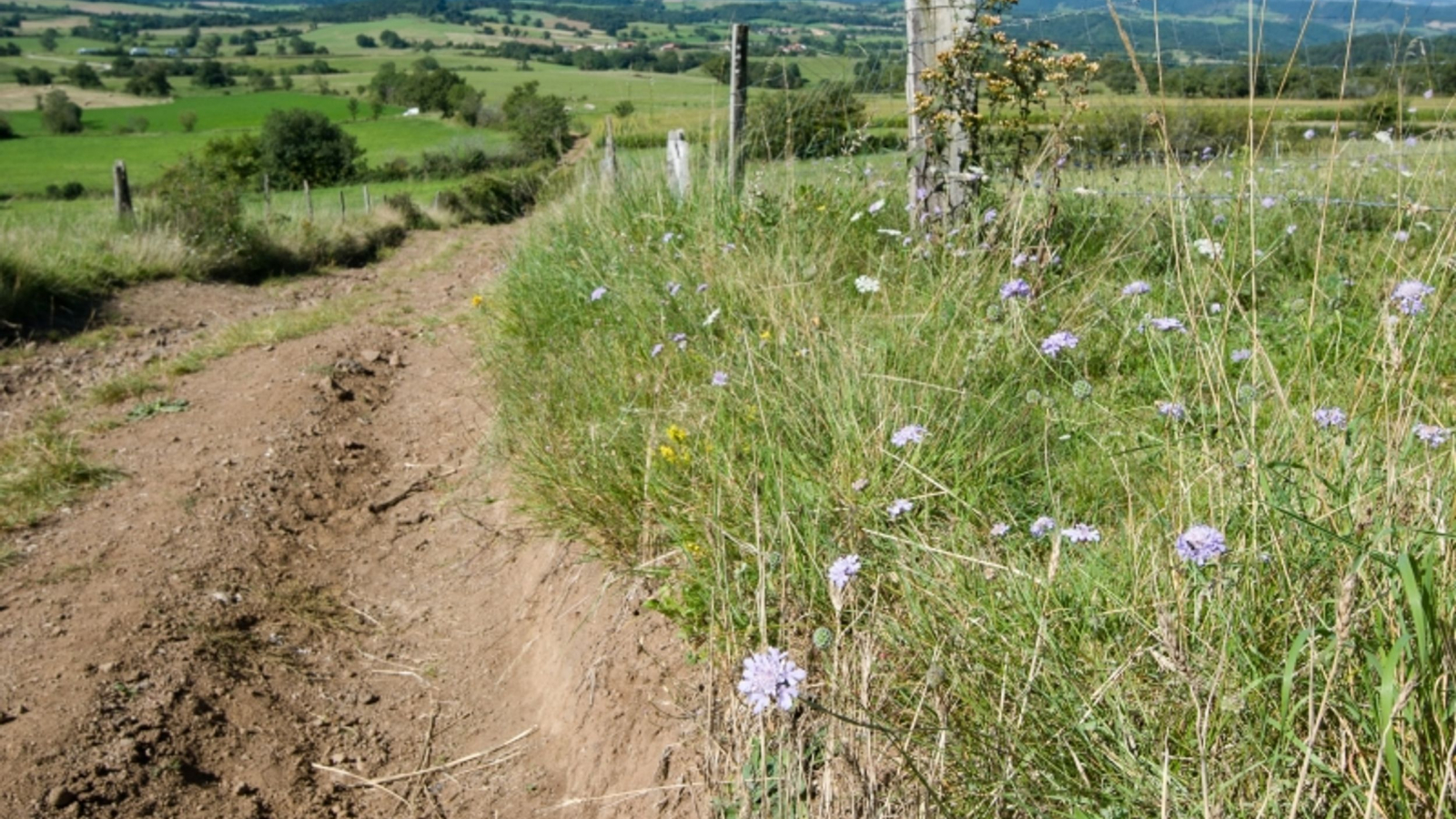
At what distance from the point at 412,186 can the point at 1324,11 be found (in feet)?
141

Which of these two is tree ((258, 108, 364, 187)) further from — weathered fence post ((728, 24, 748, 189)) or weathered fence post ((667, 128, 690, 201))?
weathered fence post ((728, 24, 748, 189))

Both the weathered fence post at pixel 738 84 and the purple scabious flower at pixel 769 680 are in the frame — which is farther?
the weathered fence post at pixel 738 84

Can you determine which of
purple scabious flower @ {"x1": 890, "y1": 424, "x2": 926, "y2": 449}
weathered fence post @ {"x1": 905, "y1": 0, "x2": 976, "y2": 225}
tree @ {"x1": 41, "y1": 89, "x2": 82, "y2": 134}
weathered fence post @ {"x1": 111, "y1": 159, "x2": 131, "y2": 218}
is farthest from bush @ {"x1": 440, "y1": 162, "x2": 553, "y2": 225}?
tree @ {"x1": 41, "y1": 89, "x2": 82, "y2": 134}

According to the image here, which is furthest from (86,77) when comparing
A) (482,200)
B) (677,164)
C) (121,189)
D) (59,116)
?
(677,164)

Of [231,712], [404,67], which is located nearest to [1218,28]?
[231,712]

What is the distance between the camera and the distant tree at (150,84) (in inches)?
3177

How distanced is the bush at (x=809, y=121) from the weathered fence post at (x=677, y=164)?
0.39 meters

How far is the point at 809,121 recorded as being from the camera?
5.95 meters

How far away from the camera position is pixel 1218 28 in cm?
433

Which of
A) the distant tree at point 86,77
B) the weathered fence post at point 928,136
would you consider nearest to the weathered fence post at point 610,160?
the weathered fence post at point 928,136

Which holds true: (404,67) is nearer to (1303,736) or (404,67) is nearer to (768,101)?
(768,101)

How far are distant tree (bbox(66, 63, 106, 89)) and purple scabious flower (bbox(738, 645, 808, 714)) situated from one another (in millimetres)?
97487

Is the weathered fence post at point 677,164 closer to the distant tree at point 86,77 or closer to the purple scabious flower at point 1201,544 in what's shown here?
the purple scabious flower at point 1201,544

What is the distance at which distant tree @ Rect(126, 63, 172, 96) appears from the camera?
3177 inches
